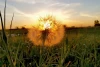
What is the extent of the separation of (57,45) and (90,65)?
2481mm

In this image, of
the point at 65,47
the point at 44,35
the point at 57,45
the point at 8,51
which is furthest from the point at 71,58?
the point at 8,51

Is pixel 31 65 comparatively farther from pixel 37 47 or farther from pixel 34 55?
pixel 37 47

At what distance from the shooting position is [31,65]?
10.8ft

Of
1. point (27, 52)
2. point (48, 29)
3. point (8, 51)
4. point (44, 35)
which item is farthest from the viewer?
point (27, 52)

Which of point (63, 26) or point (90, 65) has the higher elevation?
point (63, 26)

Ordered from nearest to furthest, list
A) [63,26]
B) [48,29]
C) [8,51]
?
[8,51] → [48,29] → [63,26]

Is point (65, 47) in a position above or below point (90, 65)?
above

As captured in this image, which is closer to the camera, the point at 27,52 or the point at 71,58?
the point at 71,58

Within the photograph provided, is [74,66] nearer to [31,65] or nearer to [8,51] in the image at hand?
[31,65]

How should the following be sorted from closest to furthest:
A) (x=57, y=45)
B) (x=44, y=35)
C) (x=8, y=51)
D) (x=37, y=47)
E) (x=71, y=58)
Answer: (x=8, y=51)
(x=44, y=35)
(x=71, y=58)
(x=37, y=47)
(x=57, y=45)

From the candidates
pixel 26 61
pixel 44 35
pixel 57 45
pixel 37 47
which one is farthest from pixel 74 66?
pixel 57 45

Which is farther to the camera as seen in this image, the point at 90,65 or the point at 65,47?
the point at 90,65

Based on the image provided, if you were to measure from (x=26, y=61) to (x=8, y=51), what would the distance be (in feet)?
8.28

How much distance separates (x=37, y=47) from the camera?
190 inches
